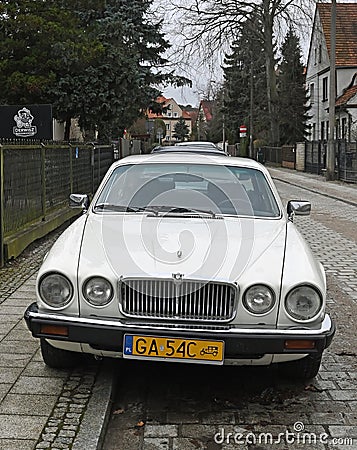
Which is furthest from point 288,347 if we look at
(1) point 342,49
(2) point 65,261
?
(1) point 342,49

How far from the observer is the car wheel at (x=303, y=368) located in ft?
16.1

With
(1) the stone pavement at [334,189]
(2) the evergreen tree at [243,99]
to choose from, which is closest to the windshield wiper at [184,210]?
(1) the stone pavement at [334,189]

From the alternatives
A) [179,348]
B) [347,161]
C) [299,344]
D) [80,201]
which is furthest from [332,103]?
[179,348]

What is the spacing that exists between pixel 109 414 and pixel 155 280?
3.01 ft

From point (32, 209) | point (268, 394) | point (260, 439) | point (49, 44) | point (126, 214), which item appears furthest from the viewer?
point (49, 44)

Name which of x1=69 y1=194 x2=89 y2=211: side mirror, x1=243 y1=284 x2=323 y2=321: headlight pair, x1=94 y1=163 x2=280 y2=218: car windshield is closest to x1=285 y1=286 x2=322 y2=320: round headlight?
x1=243 y1=284 x2=323 y2=321: headlight pair

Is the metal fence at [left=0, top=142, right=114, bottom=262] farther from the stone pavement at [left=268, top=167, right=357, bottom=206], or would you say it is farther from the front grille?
the stone pavement at [left=268, top=167, right=357, bottom=206]

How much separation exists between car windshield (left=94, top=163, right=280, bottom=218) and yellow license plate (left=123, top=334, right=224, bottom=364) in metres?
1.44

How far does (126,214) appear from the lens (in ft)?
18.5

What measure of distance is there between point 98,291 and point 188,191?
1.75 metres

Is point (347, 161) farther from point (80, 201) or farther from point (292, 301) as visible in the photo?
point (292, 301)

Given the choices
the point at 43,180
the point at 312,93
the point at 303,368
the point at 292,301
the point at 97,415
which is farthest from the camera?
the point at 312,93

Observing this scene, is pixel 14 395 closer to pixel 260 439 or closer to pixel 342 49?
pixel 260 439

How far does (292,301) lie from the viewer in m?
4.47
